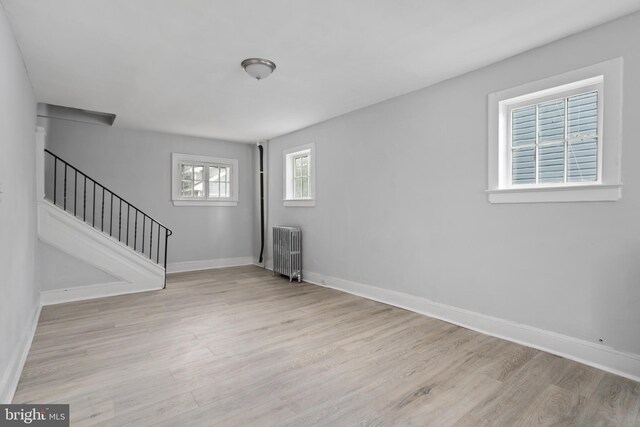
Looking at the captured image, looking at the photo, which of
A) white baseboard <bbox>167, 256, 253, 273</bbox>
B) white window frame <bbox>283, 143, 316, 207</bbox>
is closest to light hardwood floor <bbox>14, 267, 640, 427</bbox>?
white window frame <bbox>283, 143, 316, 207</bbox>

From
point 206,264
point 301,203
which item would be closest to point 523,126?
point 301,203

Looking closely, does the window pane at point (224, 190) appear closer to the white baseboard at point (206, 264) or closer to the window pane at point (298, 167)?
the white baseboard at point (206, 264)

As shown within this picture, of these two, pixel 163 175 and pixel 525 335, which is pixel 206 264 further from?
pixel 525 335

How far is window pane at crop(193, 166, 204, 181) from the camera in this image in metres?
6.39

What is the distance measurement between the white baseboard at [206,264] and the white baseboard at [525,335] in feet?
11.3

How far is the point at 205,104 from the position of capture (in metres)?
4.25

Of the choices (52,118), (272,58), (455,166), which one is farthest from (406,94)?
(52,118)

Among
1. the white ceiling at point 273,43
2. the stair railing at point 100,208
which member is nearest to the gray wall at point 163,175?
the stair railing at point 100,208

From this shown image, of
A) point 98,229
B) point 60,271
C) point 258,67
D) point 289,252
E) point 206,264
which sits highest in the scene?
point 258,67

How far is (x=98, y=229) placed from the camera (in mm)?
4688

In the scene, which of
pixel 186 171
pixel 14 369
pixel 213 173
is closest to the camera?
pixel 14 369

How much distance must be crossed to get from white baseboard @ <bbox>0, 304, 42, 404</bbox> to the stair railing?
229cm

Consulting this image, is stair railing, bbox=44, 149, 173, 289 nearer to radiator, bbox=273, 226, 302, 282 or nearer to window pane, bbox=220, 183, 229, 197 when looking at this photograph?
window pane, bbox=220, 183, 229, 197

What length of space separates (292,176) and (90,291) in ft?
11.6
